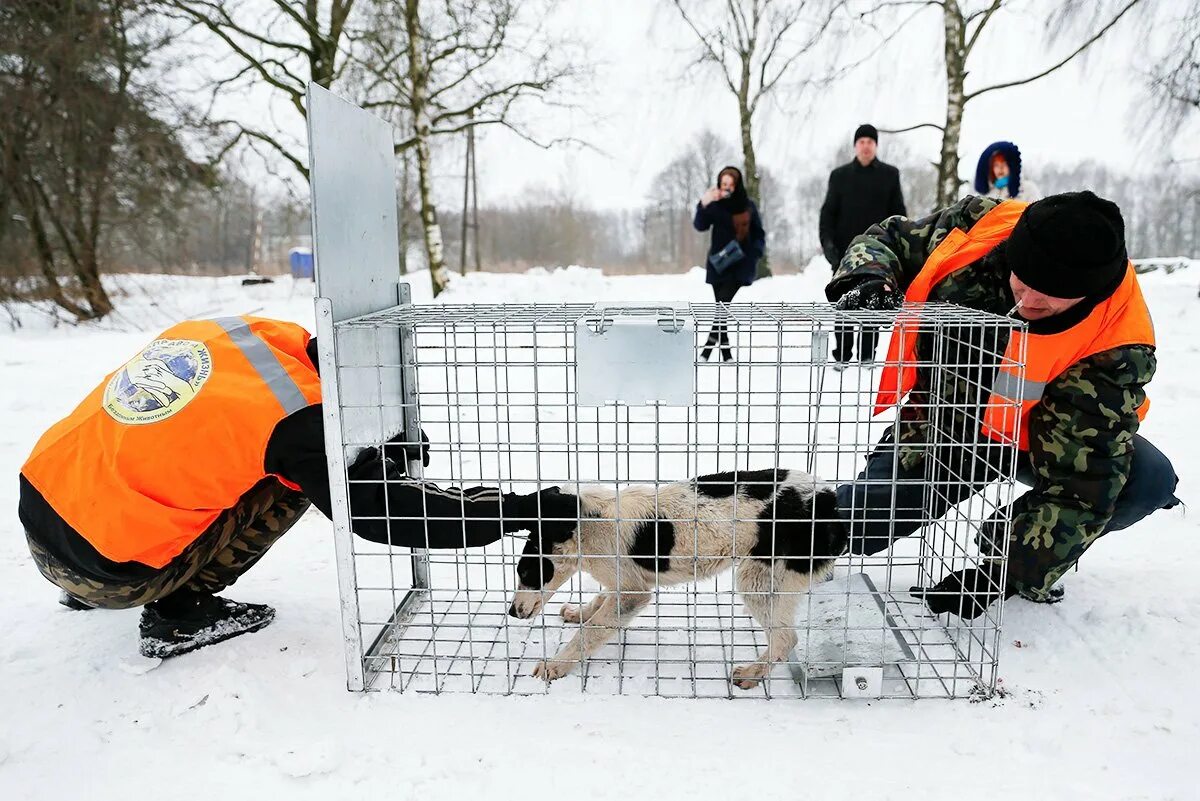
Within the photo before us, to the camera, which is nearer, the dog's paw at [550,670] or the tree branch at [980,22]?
the dog's paw at [550,670]

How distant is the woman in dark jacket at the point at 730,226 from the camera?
801 centimetres

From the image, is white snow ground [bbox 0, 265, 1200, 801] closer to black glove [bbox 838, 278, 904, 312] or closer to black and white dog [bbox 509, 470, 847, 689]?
black and white dog [bbox 509, 470, 847, 689]

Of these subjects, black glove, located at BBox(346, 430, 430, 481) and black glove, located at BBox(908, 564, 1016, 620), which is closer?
black glove, located at BBox(346, 430, 430, 481)

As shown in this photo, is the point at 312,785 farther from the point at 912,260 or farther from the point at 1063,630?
the point at 912,260

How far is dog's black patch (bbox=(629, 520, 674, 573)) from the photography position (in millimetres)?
2645

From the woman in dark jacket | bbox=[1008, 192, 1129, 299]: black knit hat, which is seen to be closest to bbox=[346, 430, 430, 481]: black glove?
bbox=[1008, 192, 1129, 299]: black knit hat

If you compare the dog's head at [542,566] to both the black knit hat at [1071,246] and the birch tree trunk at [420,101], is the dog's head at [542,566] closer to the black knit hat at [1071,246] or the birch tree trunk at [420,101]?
the black knit hat at [1071,246]

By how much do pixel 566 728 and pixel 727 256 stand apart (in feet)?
20.8

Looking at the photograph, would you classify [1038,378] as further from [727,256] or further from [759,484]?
[727,256]

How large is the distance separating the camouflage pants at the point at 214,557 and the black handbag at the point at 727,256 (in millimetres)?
5818

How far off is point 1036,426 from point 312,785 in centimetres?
239

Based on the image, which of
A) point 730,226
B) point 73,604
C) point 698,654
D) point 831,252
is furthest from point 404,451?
point 730,226

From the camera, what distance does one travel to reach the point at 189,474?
2.31 metres

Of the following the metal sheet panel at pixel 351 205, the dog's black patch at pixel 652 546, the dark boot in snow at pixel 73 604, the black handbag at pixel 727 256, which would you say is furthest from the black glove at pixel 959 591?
the black handbag at pixel 727 256
